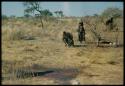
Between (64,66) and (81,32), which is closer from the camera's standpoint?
(64,66)

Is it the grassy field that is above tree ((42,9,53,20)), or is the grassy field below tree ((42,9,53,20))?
below

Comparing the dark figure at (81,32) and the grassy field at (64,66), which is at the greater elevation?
the dark figure at (81,32)

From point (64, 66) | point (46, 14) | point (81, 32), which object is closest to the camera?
point (64, 66)

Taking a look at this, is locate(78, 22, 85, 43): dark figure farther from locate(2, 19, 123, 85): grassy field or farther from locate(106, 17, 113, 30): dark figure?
locate(106, 17, 113, 30): dark figure

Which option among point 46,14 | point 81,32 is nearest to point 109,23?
point 81,32

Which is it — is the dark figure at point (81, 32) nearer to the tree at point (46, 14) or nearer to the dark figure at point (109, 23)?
the dark figure at point (109, 23)

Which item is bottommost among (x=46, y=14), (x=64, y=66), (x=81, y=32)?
(x=64, y=66)

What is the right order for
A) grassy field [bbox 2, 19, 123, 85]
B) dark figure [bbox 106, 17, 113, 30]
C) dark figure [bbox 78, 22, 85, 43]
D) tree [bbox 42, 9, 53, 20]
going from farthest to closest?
tree [bbox 42, 9, 53, 20], dark figure [bbox 106, 17, 113, 30], dark figure [bbox 78, 22, 85, 43], grassy field [bbox 2, 19, 123, 85]

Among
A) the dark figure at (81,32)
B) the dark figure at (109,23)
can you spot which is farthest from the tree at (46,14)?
the dark figure at (81,32)

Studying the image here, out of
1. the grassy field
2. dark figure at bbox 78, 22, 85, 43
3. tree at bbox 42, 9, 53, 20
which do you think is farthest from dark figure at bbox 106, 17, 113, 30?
tree at bbox 42, 9, 53, 20

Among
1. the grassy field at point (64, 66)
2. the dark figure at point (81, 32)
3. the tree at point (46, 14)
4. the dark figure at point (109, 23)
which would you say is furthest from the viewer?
the tree at point (46, 14)

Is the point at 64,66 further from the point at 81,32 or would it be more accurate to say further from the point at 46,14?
the point at 46,14

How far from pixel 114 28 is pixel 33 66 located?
13648mm

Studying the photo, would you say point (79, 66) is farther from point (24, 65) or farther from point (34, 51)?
point (34, 51)
